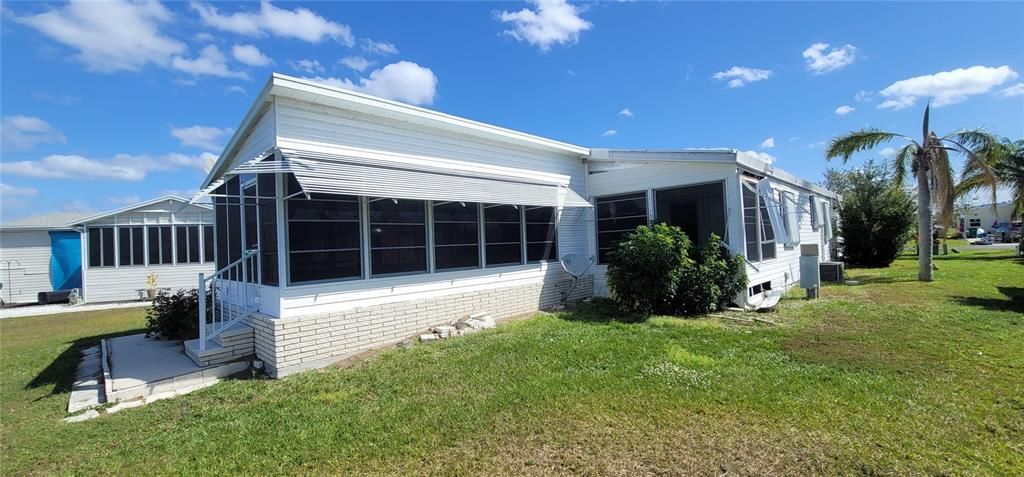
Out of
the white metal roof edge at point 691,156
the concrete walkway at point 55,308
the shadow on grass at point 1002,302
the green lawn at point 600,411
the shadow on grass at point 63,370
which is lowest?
the concrete walkway at point 55,308

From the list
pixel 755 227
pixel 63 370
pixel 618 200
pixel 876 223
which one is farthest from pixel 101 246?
pixel 876 223

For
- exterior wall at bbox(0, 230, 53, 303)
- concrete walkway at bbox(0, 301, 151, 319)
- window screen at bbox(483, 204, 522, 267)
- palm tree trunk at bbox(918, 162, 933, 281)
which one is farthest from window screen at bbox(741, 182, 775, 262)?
exterior wall at bbox(0, 230, 53, 303)

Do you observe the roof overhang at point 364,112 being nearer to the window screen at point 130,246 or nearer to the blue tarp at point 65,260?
the window screen at point 130,246

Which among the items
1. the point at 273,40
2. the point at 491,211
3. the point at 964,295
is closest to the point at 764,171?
the point at 964,295

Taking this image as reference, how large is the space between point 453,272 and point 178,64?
7964 millimetres

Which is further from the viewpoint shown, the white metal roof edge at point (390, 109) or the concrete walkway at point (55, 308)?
the concrete walkway at point (55, 308)

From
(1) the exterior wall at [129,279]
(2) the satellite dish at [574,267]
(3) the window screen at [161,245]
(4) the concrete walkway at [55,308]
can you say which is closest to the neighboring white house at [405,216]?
(2) the satellite dish at [574,267]

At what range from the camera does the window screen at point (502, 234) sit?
9.24m

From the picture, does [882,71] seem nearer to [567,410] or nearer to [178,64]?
[567,410]

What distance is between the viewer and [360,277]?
23.5 feet

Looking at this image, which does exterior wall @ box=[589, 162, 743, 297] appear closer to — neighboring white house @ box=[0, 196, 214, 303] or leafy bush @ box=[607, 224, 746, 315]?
leafy bush @ box=[607, 224, 746, 315]

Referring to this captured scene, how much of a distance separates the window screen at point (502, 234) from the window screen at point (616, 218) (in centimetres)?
244

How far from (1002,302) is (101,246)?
27447 millimetres

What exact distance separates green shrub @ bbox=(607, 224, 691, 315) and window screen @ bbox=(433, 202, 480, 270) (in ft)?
10.1
